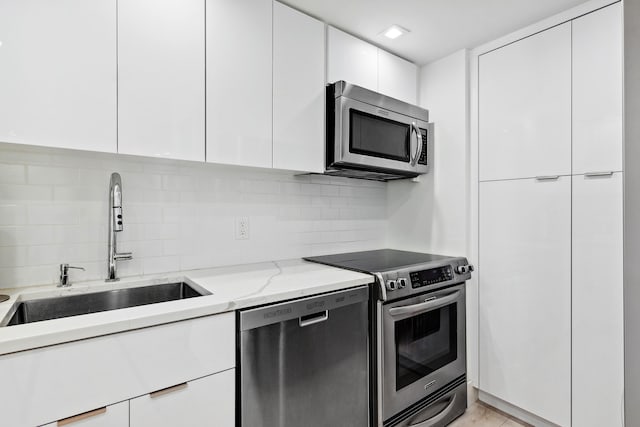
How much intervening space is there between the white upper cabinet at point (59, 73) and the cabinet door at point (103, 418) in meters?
0.90

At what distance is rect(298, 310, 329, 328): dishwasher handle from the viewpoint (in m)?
1.39

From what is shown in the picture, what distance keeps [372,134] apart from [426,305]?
1.04m

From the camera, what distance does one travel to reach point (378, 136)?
199cm

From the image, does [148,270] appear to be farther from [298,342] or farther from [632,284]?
[632,284]

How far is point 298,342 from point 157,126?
109 centimetres

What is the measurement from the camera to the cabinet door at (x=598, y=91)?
1581 millimetres

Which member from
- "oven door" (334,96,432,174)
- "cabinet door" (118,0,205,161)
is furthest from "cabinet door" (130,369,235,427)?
"oven door" (334,96,432,174)

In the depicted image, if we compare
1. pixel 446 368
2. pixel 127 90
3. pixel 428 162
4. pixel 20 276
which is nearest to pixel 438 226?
pixel 428 162

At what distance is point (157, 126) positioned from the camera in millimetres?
1359

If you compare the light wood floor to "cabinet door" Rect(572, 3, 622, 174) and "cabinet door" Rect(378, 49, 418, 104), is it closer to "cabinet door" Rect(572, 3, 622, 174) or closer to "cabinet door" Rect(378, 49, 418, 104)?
"cabinet door" Rect(572, 3, 622, 174)

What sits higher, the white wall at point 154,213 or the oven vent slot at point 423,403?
the white wall at point 154,213

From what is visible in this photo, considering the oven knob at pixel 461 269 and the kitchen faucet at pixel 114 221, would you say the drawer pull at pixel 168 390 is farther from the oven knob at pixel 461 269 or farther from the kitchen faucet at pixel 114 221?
the oven knob at pixel 461 269

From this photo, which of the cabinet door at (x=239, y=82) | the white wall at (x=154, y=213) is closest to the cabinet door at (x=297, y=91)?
the cabinet door at (x=239, y=82)

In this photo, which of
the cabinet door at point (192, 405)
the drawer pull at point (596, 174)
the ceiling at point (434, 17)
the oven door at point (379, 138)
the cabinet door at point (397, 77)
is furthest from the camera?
the cabinet door at point (397, 77)
